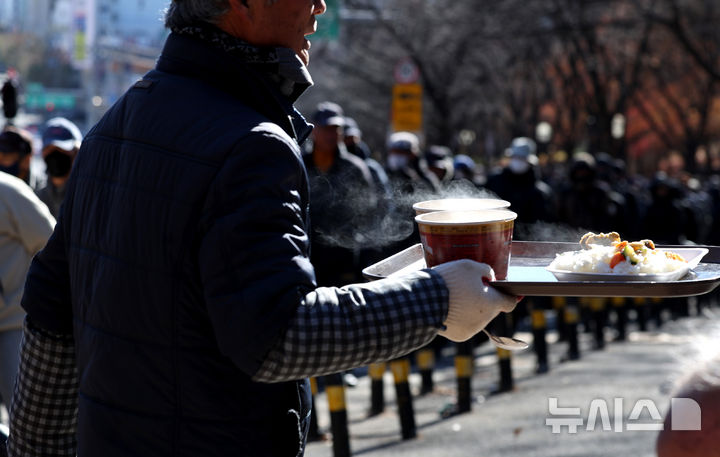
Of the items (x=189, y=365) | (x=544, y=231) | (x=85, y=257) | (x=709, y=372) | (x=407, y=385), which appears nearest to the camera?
(x=709, y=372)

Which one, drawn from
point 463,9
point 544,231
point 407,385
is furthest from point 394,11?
point 407,385

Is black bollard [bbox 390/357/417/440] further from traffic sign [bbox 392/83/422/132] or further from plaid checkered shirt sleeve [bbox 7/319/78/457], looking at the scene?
traffic sign [bbox 392/83/422/132]

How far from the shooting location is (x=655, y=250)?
2.82 m

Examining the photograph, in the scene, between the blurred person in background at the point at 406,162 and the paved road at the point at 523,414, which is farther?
the blurred person in background at the point at 406,162

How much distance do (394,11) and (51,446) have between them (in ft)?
86.0

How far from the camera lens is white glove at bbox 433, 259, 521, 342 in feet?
7.59

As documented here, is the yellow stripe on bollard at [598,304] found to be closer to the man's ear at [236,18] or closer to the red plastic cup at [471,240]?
the red plastic cup at [471,240]

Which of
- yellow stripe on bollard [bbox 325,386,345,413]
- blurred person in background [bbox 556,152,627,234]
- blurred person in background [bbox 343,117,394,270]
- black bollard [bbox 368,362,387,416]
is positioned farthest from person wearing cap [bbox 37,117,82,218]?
blurred person in background [bbox 556,152,627,234]

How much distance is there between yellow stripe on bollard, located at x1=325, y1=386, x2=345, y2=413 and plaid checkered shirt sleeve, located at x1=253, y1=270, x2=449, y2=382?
5381mm

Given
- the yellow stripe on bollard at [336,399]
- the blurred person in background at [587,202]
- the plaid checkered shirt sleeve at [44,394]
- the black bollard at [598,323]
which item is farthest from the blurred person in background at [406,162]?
the plaid checkered shirt sleeve at [44,394]

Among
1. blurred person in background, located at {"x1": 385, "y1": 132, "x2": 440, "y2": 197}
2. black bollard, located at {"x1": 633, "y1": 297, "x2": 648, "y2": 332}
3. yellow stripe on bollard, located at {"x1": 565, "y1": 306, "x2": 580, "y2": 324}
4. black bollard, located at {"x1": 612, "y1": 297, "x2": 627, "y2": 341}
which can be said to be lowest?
black bollard, located at {"x1": 633, "y1": 297, "x2": 648, "y2": 332}

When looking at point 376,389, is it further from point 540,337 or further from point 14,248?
point 14,248

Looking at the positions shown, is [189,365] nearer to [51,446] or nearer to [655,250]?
[51,446]

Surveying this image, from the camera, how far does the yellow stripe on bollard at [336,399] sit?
7.63 m
